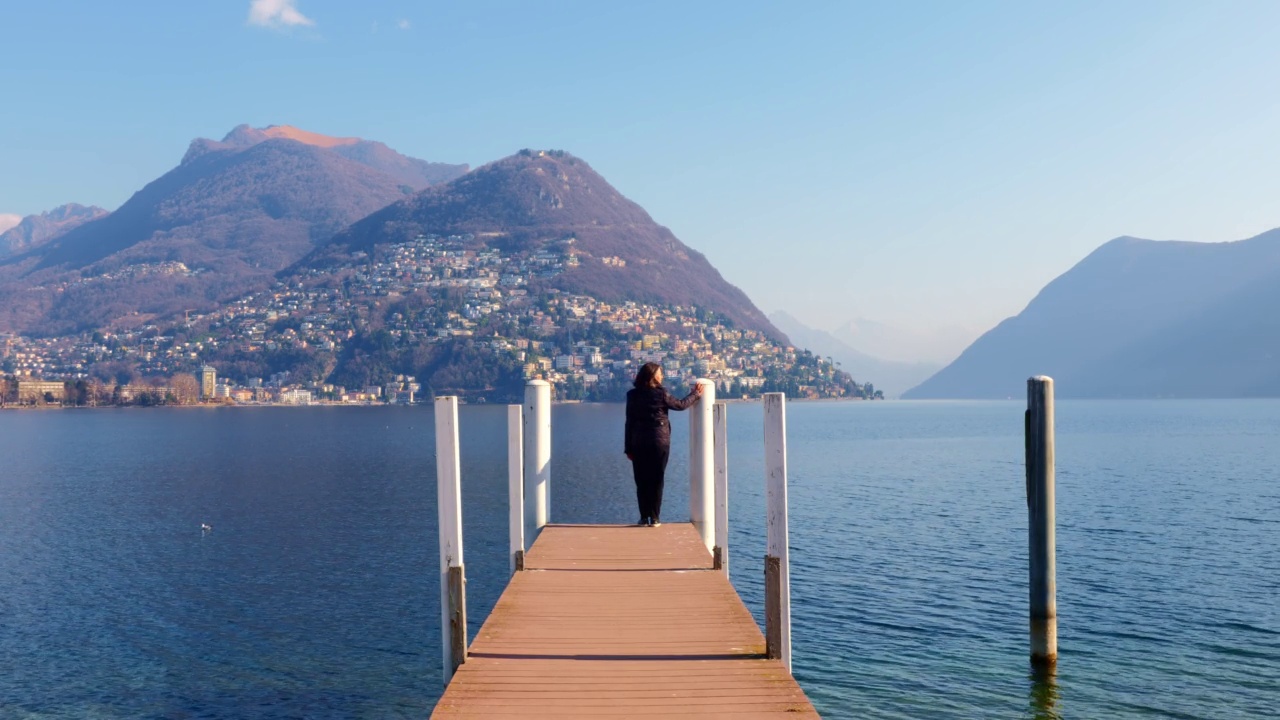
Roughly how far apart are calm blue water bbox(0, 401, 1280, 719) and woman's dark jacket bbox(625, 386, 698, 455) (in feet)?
27.1

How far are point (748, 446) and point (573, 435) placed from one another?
880 inches

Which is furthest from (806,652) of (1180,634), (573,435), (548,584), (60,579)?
(573,435)

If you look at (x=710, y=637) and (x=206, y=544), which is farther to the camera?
(x=206, y=544)

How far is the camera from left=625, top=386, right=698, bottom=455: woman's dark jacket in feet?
47.0

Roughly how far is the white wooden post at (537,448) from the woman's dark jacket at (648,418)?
46.4 inches

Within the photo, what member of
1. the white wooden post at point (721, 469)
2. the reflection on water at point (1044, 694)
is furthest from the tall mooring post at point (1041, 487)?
the white wooden post at point (721, 469)

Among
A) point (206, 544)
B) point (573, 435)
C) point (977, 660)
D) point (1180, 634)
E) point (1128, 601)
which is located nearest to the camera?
point (977, 660)

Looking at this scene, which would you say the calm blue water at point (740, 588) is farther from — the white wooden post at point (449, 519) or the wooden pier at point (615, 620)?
the white wooden post at point (449, 519)

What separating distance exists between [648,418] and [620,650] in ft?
18.9

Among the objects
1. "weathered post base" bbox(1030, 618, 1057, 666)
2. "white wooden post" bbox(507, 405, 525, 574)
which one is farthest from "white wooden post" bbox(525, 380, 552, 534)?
"weathered post base" bbox(1030, 618, 1057, 666)

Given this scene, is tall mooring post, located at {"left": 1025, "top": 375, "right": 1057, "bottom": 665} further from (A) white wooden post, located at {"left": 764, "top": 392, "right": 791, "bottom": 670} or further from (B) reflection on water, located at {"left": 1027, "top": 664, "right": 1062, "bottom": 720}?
(A) white wooden post, located at {"left": 764, "top": 392, "right": 791, "bottom": 670}

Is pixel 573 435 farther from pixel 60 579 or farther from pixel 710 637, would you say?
pixel 710 637

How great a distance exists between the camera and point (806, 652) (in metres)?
23.0

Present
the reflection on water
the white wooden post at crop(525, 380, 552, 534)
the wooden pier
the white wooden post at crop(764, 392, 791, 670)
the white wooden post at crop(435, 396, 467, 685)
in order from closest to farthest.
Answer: the wooden pier → the white wooden post at crop(435, 396, 467, 685) → the white wooden post at crop(764, 392, 791, 670) → the white wooden post at crop(525, 380, 552, 534) → the reflection on water
